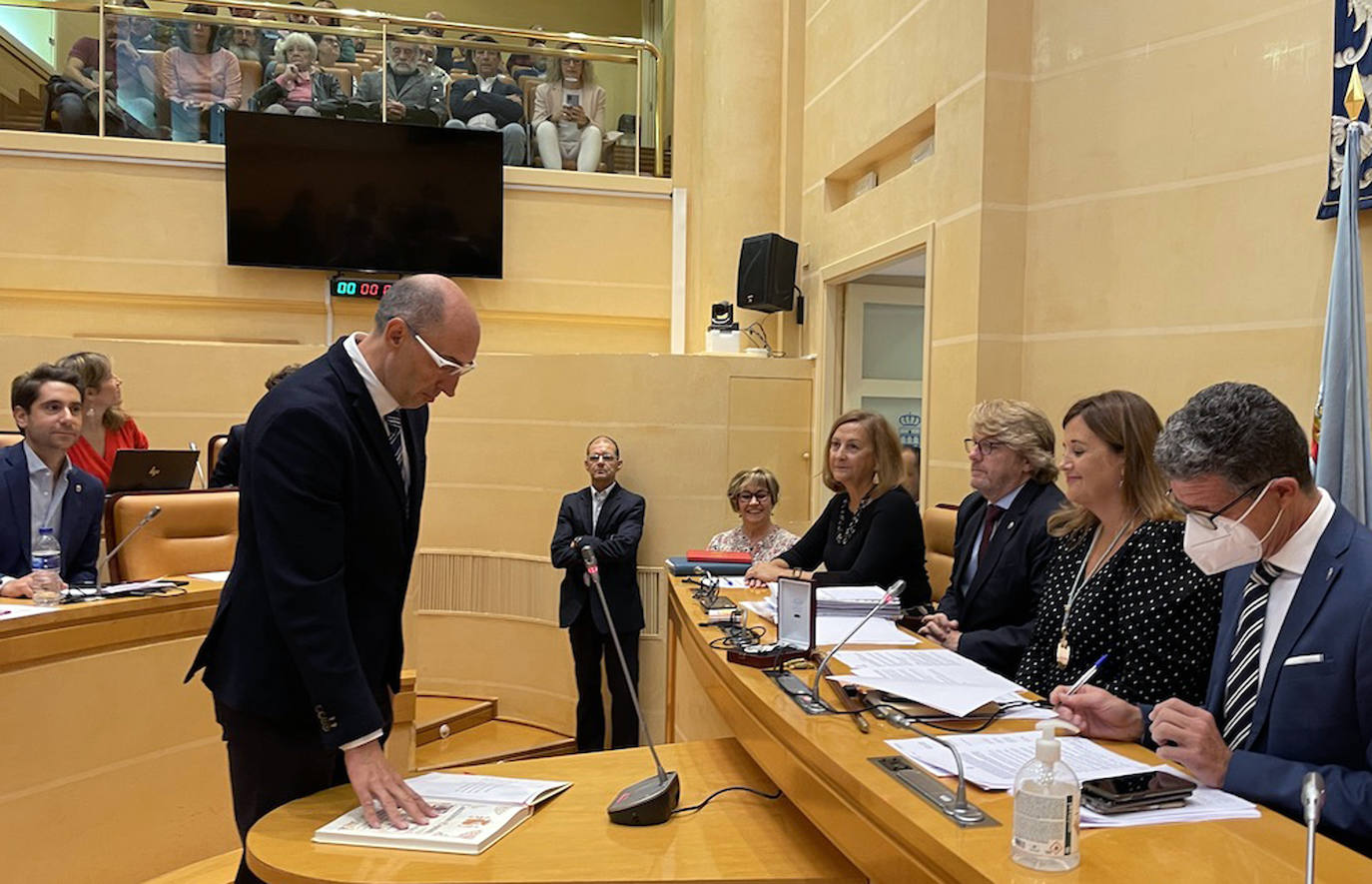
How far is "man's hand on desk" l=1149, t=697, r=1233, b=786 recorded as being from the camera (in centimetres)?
146

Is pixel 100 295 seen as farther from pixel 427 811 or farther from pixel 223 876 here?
pixel 427 811

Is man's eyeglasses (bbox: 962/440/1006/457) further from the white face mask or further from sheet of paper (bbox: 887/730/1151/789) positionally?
sheet of paper (bbox: 887/730/1151/789)

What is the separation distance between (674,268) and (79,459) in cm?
423

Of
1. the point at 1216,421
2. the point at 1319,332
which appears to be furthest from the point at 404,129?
the point at 1216,421

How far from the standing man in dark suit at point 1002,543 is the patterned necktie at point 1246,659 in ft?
2.74

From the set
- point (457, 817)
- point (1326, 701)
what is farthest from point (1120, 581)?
point (457, 817)

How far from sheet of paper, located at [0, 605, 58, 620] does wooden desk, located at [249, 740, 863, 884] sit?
1475mm

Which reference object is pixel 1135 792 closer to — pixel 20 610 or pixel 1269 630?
pixel 1269 630

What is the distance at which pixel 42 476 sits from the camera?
3.19m

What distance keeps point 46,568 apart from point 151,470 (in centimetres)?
78

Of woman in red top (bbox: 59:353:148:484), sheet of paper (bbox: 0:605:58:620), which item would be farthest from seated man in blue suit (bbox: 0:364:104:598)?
woman in red top (bbox: 59:353:148:484)

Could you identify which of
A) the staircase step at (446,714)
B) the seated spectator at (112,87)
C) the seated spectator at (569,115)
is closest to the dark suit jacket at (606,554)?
the staircase step at (446,714)

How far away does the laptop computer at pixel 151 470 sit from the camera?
360 cm

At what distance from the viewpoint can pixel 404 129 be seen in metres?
6.80
